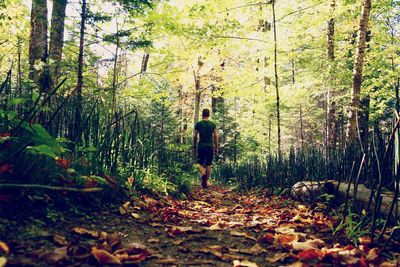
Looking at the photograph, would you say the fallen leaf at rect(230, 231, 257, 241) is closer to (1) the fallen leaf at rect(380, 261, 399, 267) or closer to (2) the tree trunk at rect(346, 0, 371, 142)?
(1) the fallen leaf at rect(380, 261, 399, 267)

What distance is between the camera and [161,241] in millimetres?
1926

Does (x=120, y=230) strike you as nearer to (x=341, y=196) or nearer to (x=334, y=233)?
(x=334, y=233)

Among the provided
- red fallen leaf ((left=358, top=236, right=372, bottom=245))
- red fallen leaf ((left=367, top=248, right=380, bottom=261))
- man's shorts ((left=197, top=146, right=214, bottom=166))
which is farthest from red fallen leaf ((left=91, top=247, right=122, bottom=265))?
man's shorts ((left=197, top=146, right=214, bottom=166))

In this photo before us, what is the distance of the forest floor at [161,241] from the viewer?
130 cm

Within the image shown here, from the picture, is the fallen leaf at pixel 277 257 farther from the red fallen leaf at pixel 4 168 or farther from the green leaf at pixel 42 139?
the red fallen leaf at pixel 4 168

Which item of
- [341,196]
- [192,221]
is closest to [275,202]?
[341,196]

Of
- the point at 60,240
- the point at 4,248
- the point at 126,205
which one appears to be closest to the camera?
the point at 4,248

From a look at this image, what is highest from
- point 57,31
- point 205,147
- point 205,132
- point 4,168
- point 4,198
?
point 57,31

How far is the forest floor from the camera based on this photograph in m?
1.30

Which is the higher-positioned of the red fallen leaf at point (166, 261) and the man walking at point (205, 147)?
the man walking at point (205, 147)

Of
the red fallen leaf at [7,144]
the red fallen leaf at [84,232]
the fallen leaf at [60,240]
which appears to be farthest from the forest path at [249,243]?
the red fallen leaf at [7,144]

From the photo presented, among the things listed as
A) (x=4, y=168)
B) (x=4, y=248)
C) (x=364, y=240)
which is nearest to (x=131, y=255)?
(x=4, y=248)

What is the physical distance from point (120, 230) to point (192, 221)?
2.61 ft

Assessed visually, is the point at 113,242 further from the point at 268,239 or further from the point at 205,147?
the point at 205,147
